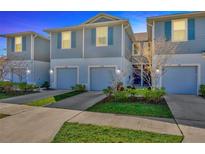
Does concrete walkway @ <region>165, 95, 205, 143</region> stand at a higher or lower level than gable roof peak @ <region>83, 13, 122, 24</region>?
lower

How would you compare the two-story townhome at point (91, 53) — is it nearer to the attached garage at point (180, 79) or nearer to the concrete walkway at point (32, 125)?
the attached garage at point (180, 79)

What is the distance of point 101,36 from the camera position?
1230 centimetres

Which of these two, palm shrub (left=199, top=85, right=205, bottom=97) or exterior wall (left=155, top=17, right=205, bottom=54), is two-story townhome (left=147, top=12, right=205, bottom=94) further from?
palm shrub (left=199, top=85, right=205, bottom=97)

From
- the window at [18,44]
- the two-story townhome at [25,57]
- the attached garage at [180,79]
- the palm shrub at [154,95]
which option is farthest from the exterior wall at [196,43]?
the window at [18,44]

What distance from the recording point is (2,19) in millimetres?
8625

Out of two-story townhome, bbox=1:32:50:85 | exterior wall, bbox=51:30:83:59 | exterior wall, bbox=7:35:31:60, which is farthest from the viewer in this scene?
exterior wall, bbox=7:35:31:60

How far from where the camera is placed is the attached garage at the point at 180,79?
34.5 feet

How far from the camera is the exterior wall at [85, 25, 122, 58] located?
1187 centimetres

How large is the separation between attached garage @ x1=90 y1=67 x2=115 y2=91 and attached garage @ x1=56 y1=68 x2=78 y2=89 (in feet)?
4.99

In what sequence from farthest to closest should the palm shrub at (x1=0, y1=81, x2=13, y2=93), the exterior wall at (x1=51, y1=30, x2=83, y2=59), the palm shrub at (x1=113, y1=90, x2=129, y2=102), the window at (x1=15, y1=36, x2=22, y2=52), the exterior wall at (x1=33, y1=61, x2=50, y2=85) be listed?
the window at (x1=15, y1=36, x2=22, y2=52), the exterior wall at (x1=33, y1=61, x2=50, y2=85), the exterior wall at (x1=51, y1=30, x2=83, y2=59), the palm shrub at (x1=0, y1=81, x2=13, y2=93), the palm shrub at (x1=113, y1=90, x2=129, y2=102)

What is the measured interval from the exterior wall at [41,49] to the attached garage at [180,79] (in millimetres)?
11597

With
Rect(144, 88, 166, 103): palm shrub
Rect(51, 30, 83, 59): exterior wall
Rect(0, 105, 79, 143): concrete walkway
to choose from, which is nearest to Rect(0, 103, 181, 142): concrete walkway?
Rect(0, 105, 79, 143): concrete walkway
